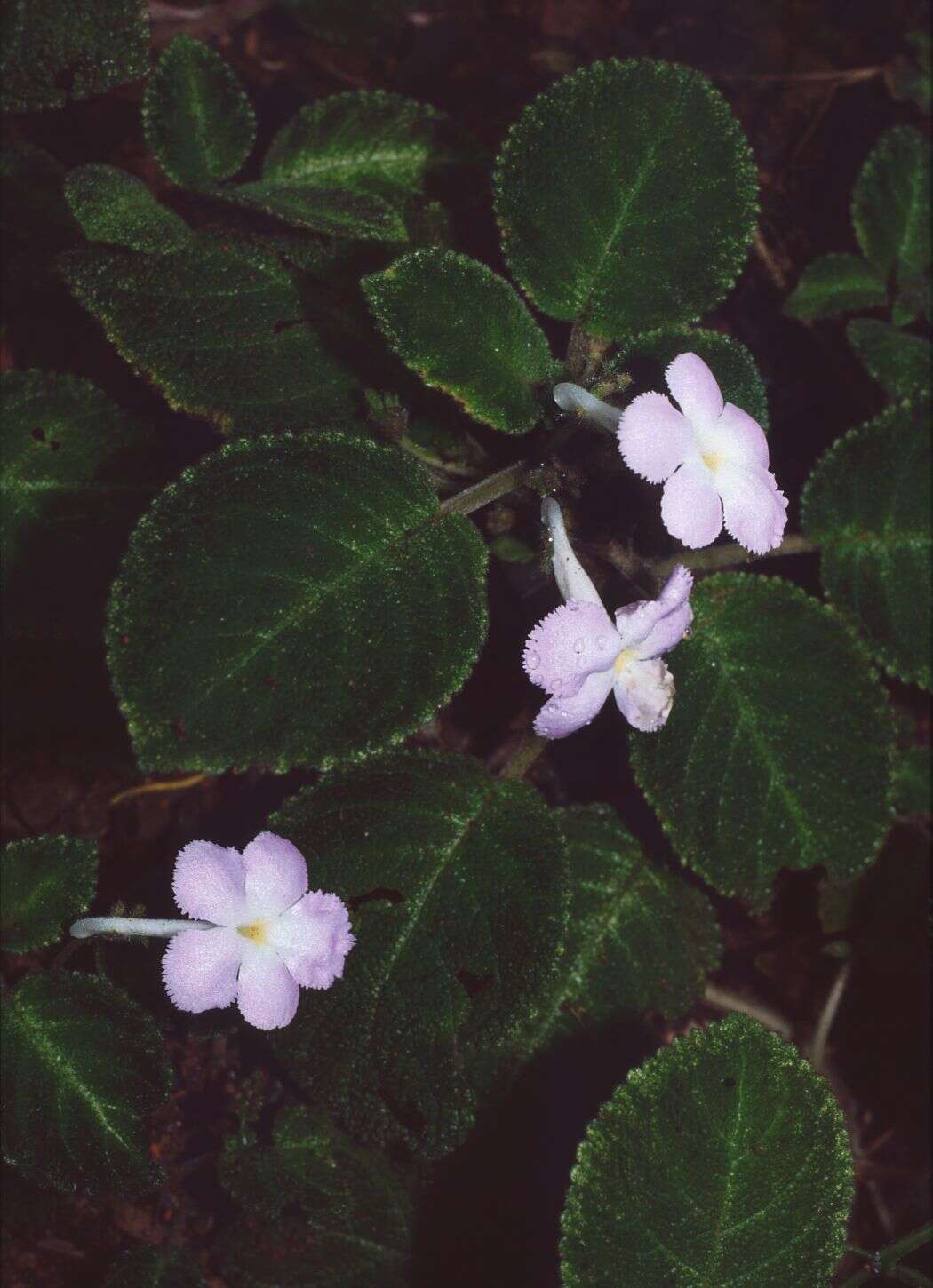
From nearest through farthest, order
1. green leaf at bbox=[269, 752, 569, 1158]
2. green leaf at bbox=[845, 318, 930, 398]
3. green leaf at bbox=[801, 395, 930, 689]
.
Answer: green leaf at bbox=[269, 752, 569, 1158] < green leaf at bbox=[801, 395, 930, 689] < green leaf at bbox=[845, 318, 930, 398]

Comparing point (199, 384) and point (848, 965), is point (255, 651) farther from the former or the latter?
point (848, 965)

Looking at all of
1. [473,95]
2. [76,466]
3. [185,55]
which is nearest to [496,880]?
[76,466]

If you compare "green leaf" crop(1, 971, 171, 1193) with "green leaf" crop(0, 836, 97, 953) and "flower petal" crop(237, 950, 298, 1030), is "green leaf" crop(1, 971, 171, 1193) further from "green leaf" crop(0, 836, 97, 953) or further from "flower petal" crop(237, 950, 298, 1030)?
"flower petal" crop(237, 950, 298, 1030)

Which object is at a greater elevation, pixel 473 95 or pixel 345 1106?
pixel 473 95

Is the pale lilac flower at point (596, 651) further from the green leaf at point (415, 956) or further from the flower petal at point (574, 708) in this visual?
the green leaf at point (415, 956)

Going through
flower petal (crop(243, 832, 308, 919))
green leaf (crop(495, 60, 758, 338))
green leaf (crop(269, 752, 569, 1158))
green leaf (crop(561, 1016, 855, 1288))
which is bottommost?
green leaf (crop(561, 1016, 855, 1288))

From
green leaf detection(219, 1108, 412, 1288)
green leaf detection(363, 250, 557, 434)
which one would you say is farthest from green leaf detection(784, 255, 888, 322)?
green leaf detection(219, 1108, 412, 1288)
